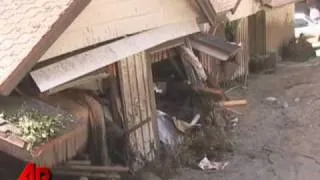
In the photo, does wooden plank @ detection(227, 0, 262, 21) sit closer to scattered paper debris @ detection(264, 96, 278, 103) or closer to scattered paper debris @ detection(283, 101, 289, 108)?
scattered paper debris @ detection(264, 96, 278, 103)

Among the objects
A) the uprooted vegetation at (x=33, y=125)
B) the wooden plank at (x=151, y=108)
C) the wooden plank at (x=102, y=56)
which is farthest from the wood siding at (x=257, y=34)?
the uprooted vegetation at (x=33, y=125)

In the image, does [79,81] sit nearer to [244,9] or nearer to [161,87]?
[161,87]

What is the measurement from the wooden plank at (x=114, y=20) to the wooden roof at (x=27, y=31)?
1.62 feet

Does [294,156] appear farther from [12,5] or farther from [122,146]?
[12,5]

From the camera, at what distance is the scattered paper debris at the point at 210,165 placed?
11133 millimetres

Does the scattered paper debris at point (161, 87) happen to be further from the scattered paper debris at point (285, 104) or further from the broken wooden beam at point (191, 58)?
the scattered paper debris at point (285, 104)

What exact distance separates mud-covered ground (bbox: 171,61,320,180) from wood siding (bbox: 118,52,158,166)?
3.21 feet

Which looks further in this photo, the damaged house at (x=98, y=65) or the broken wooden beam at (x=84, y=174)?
the broken wooden beam at (x=84, y=174)

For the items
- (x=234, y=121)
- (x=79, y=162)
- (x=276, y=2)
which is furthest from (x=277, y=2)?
(x=79, y=162)

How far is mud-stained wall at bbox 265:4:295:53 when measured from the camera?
20.6 meters

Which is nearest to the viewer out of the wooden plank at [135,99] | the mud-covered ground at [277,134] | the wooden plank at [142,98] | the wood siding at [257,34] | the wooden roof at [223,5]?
the wooden plank at [135,99]

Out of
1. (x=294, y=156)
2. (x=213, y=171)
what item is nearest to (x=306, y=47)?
(x=294, y=156)

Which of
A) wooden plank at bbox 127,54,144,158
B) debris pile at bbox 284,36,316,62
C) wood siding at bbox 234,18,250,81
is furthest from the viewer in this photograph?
debris pile at bbox 284,36,316,62

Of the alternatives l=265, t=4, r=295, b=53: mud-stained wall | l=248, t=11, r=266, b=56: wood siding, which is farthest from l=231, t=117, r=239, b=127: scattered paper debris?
l=265, t=4, r=295, b=53: mud-stained wall
